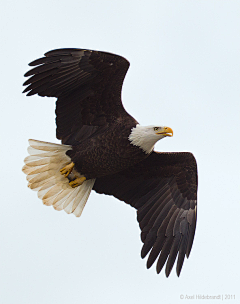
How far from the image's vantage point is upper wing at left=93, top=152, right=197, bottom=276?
9.48 meters

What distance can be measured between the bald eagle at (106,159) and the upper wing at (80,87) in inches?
0.5

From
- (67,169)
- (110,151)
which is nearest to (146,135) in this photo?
(110,151)

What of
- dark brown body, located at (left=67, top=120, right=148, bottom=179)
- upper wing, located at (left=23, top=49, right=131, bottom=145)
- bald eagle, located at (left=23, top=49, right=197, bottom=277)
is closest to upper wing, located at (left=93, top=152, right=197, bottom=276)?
bald eagle, located at (left=23, top=49, right=197, bottom=277)

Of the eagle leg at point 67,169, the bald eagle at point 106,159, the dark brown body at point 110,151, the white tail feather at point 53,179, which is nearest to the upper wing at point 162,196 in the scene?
the bald eagle at point 106,159

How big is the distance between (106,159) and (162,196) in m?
1.48

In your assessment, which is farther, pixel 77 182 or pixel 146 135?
pixel 77 182

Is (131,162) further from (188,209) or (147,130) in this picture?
(188,209)

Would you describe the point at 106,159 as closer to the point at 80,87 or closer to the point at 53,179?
the point at 80,87

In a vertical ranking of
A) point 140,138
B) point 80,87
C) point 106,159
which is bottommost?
point 106,159

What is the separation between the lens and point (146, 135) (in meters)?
8.61

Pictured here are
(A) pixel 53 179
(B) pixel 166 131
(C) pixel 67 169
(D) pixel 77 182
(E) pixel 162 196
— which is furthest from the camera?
(E) pixel 162 196

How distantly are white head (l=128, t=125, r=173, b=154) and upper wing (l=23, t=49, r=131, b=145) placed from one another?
1.29ft

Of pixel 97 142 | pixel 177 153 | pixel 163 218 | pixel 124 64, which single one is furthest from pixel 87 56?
pixel 163 218

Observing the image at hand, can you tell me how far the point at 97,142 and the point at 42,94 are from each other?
102 centimetres
